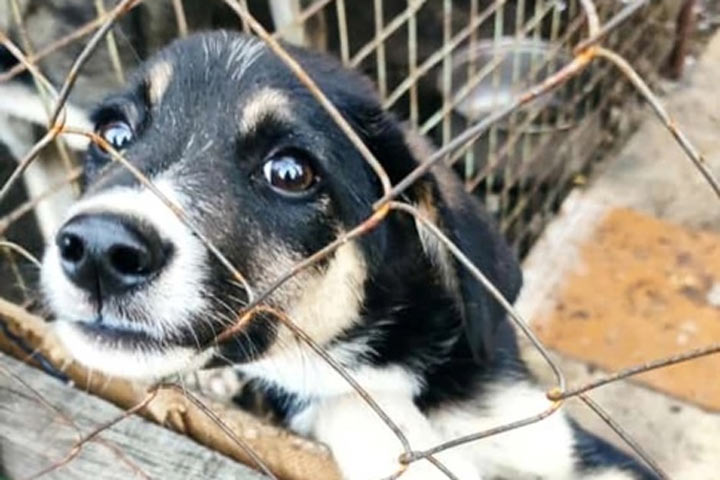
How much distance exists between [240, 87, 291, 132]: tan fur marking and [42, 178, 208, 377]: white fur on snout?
216mm

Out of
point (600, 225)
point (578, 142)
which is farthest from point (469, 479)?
point (578, 142)

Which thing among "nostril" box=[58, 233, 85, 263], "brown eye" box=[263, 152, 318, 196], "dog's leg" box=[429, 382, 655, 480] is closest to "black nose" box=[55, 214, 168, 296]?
"nostril" box=[58, 233, 85, 263]

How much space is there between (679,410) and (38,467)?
1.40 metres

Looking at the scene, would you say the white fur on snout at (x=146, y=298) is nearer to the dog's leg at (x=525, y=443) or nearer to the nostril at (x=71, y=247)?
the nostril at (x=71, y=247)

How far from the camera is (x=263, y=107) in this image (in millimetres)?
1857

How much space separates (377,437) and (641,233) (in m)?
1.35

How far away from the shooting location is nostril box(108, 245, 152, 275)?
4.88 ft

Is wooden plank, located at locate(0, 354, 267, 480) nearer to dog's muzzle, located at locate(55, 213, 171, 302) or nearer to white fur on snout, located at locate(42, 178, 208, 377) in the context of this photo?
white fur on snout, located at locate(42, 178, 208, 377)

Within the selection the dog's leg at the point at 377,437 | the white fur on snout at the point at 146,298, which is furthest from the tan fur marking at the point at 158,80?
the dog's leg at the point at 377,437

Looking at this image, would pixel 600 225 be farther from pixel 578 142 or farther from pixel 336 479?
pixel 336 479

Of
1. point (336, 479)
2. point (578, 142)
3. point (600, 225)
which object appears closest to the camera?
point (336, 479)

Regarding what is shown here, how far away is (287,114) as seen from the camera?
1.87m

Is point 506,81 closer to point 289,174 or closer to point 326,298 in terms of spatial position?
point 326,298

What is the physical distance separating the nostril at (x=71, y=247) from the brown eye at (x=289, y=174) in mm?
366
